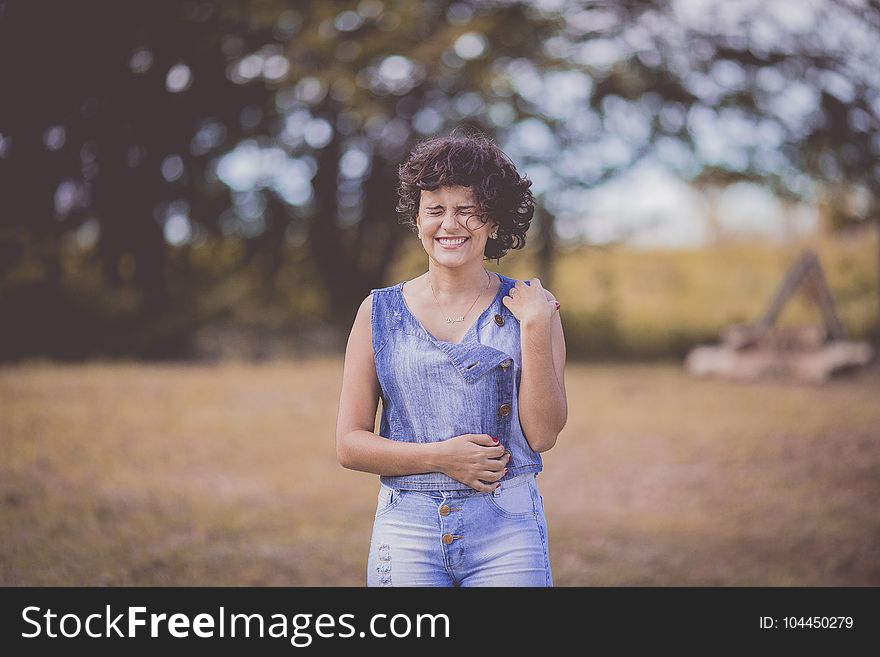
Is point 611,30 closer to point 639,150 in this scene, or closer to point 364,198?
point 639,150

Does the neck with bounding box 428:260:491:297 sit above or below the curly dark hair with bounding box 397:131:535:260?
below

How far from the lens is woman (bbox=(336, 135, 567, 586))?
65.4 inches

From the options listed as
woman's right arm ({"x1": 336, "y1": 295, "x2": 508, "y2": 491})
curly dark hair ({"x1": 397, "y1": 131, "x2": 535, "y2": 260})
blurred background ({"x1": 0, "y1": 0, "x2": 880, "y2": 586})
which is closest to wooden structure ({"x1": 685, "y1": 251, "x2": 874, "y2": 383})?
blurred background ({"x1": 0, "y1": 0, "x2": 880, "y2": 586})

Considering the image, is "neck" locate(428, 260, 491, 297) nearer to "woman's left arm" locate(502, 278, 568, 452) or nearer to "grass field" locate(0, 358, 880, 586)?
"woman's left arm" locate(502, 278, 568, 452)

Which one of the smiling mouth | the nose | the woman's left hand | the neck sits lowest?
the woman's left hand

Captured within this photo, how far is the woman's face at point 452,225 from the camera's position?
172cm

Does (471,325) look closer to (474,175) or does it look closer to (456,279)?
(456,279)

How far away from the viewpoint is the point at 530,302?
169cm

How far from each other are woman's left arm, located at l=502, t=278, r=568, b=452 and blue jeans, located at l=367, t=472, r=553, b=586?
4.4 inches

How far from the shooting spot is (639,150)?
9930 mm

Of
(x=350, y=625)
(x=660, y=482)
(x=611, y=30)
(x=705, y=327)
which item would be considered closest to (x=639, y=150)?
(x=611, y=30)

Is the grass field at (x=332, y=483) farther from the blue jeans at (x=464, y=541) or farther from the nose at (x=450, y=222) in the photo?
the nose at (x=450, y=222)

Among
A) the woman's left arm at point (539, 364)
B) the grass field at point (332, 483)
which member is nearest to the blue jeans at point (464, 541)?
the woman's left arm at point (539, 364)

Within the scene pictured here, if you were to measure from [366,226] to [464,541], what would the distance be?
892 cm
